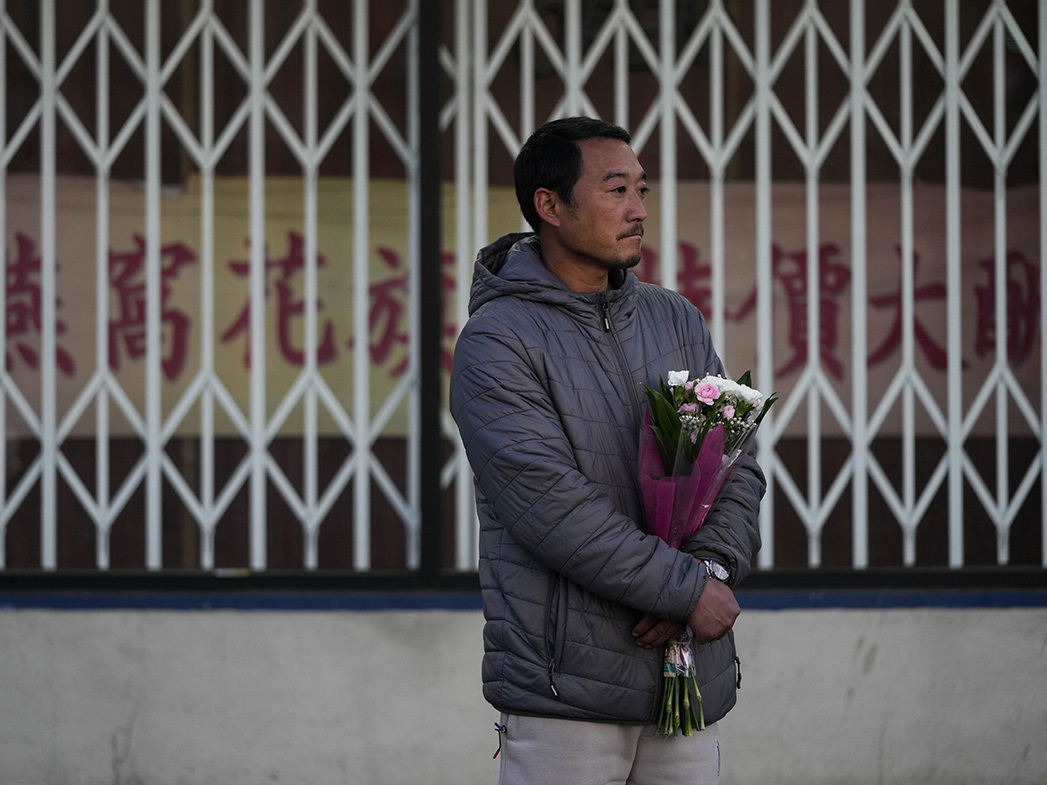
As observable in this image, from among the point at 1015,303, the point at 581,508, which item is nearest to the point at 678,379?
the point at 581,508

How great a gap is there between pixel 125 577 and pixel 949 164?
144 inches

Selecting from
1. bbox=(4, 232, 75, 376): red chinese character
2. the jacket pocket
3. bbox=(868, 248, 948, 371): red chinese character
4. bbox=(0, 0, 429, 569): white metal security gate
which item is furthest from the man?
bbox=(4, 232, 75, 376): red chinese character

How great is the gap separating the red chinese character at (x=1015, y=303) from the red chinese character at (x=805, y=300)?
1.86 ft

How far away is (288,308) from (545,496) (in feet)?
9.03

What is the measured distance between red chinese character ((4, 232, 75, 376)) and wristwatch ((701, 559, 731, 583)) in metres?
3.29

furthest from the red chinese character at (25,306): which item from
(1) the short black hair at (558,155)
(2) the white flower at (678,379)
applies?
(2) the white flower at (678,379)

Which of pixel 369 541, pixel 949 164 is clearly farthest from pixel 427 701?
pixel 949 164

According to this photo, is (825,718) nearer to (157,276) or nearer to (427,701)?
(427,701)

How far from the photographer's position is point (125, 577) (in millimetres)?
4914

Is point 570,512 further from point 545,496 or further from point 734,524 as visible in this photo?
point 734,524

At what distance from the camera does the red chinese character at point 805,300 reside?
5.12m

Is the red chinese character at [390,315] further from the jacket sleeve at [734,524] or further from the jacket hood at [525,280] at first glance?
the jacket sleeve at [734,524]

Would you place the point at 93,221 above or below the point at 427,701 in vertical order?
above

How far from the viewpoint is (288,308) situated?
5055mm
